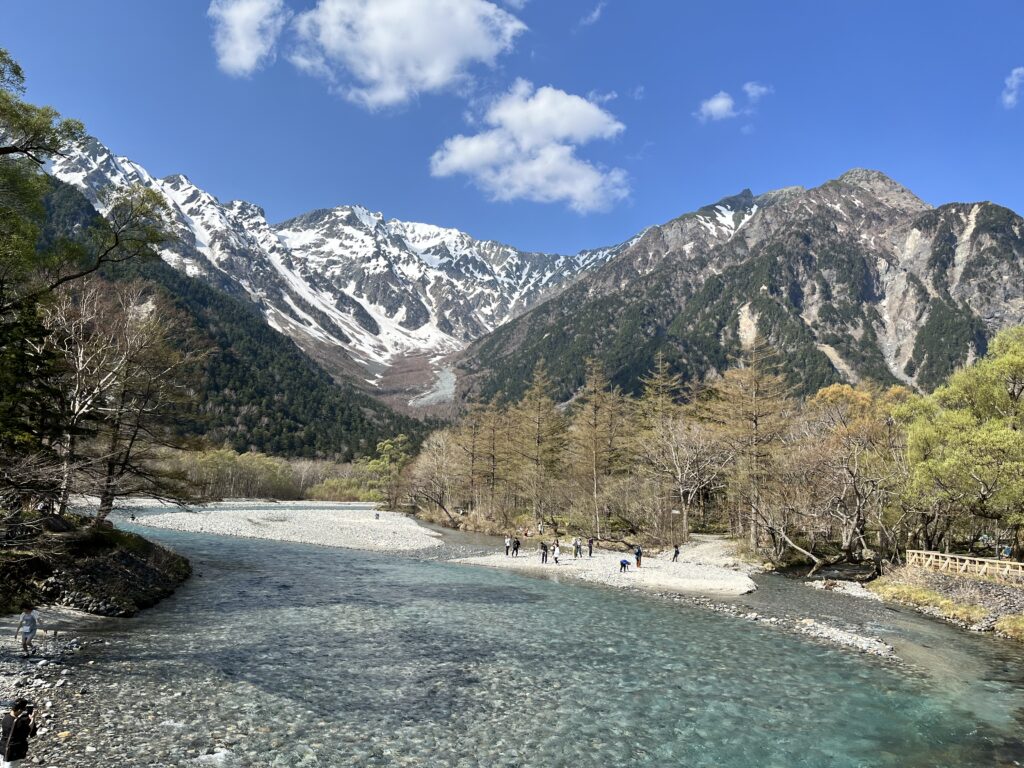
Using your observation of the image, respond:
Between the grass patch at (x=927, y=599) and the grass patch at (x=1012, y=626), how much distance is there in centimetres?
102

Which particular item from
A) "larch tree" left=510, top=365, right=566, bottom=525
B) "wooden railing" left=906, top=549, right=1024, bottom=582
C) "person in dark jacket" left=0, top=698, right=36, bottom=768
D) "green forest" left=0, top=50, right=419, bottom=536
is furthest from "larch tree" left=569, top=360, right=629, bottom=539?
"person in dark jacket" left=0, top=698, right=36, bottom=768

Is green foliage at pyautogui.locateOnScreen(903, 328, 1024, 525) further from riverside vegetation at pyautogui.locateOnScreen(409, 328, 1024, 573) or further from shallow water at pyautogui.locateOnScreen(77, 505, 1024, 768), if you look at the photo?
shallow water at pyautogui.locateOnScreen(77, 505, 1024, 768)

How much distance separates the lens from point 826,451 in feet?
136

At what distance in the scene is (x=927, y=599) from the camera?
30.1 meters

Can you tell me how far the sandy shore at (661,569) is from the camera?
33594 millimetres

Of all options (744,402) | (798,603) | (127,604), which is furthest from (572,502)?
(127,604)

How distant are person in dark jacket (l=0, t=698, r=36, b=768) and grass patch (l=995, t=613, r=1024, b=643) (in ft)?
107

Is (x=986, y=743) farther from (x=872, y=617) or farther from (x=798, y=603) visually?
(x=798, y=603)

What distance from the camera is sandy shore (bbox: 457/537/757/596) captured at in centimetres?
3359

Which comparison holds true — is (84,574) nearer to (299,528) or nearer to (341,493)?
(299,528)

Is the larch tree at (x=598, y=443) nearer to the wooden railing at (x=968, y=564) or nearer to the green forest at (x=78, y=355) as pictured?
the wooden railing at (x=968, y=564)

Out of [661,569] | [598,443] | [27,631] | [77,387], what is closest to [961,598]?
[661,569]

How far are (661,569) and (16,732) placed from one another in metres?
36.3

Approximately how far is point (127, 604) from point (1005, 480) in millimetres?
41441
